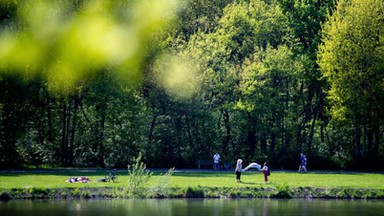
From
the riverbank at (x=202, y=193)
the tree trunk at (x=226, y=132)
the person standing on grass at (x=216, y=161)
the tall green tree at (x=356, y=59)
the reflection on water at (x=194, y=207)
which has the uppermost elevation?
the tall green tree at (x=356, y=59)

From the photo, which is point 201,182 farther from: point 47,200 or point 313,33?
point 313,33

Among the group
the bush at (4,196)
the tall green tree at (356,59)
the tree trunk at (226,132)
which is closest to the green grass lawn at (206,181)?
the bush at (4,196)

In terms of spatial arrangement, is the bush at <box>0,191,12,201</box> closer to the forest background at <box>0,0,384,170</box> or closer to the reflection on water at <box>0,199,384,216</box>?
the reflection on water at <box>0,199,384,216</box>

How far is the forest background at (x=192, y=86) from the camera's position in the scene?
56.4 metres

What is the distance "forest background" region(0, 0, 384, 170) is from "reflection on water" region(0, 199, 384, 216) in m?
20.5

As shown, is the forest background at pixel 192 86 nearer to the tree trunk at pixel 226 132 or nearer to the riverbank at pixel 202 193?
the tree trunk at pixel 226 132

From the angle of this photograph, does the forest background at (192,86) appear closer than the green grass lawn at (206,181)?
No

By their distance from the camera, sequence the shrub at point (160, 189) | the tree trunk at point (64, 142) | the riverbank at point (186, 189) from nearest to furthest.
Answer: the riverbank at point (186, 189)
the shrub at point (160, 189)
the tree trunk at point (64, 142)

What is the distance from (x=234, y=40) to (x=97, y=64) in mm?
16782

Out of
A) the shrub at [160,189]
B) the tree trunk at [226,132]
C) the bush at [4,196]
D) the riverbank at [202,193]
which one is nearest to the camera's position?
the bush at [4,196]

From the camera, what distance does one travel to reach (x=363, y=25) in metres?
60.3

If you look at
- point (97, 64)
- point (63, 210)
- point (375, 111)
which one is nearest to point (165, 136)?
point (97, 64)

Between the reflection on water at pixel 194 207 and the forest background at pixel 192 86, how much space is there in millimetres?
20529

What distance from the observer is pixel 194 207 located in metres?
34.4
